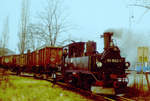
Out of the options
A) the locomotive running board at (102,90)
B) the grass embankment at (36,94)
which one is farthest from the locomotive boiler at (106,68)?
the grass embankment at (36,94)

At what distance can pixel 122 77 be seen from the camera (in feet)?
32.1

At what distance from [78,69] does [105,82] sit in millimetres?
2406

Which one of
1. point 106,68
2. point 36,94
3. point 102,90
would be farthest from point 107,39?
point 36,94

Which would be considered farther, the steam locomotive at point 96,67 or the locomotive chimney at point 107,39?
the locomotive chimney at point 107,39

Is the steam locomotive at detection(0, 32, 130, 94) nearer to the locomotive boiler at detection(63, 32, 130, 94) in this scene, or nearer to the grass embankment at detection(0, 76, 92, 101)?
the locomotive boiler at detection(63, 32, 130, 94)

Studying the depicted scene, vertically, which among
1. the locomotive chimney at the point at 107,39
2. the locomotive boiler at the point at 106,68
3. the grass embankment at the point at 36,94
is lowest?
the grass embankment at the point at 36,94

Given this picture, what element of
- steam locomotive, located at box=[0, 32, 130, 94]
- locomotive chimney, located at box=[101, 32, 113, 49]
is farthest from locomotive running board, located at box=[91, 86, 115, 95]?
locomotive chimney, located at box=[101, 32, 113, 49]

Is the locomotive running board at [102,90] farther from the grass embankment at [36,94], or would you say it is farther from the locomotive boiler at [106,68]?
the grass embankment at [36,94]

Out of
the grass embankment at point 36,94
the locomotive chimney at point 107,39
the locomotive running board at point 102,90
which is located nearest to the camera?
the grass embankment at point 36,94

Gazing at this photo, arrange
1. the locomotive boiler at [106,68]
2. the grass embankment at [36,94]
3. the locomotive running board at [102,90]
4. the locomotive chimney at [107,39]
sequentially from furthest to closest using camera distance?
the locomotive chimney at [107,39]
the locomotive boiler at [106,68]
the locomotive running board at [102,90]
the grass embankment at [36,94]

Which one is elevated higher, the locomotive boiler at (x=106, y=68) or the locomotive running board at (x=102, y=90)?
the locomotive boiler at (x=106, y=68)

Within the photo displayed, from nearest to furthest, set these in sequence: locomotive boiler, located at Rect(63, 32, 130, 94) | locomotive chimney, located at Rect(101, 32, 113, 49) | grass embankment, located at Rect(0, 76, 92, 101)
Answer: grass embankment, located at Rect(0, 76, 92, 101) < locomotive boiler, located at Rect(63, 32, 130, 94) < locomotive chimney, located at Rect(101, 32, 113, 49)

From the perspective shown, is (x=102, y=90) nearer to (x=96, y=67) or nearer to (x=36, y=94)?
(x=96, y=67)

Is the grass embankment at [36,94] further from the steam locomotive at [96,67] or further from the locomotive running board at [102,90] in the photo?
the steam locomotive at [96,67]
